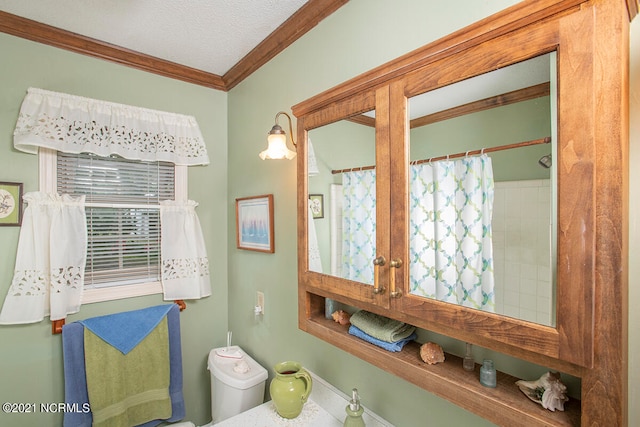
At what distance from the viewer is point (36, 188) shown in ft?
5.33

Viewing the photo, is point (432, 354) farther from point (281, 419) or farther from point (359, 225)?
point (281, 419)

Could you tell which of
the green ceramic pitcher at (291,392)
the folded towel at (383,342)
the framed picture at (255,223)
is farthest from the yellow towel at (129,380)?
the folded towel at (383,342)

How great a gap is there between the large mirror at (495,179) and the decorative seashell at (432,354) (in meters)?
0.19

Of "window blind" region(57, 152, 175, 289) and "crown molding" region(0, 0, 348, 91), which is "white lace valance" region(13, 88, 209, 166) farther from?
"crown molding" region(0, 0, 348, 91)

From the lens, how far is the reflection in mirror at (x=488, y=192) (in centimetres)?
66

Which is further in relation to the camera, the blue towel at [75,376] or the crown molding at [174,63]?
the blue towel at [75,376]

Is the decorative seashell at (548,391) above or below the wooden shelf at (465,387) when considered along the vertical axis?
above

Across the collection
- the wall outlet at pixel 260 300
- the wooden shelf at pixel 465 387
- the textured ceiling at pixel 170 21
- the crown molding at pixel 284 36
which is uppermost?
the textured ceiling at pixel 170 21

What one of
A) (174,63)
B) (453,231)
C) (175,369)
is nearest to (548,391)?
(453,231)

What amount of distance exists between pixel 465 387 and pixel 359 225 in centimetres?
53

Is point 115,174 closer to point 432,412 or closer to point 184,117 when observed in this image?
point 184,117

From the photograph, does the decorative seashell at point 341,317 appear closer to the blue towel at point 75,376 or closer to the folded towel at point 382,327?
the folded towel at point 382,327

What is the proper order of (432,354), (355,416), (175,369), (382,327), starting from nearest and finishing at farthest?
(432,354) < (382,327) < (355,416) < (175,369)

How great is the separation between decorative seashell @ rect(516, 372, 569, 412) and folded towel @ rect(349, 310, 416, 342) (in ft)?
1.08
